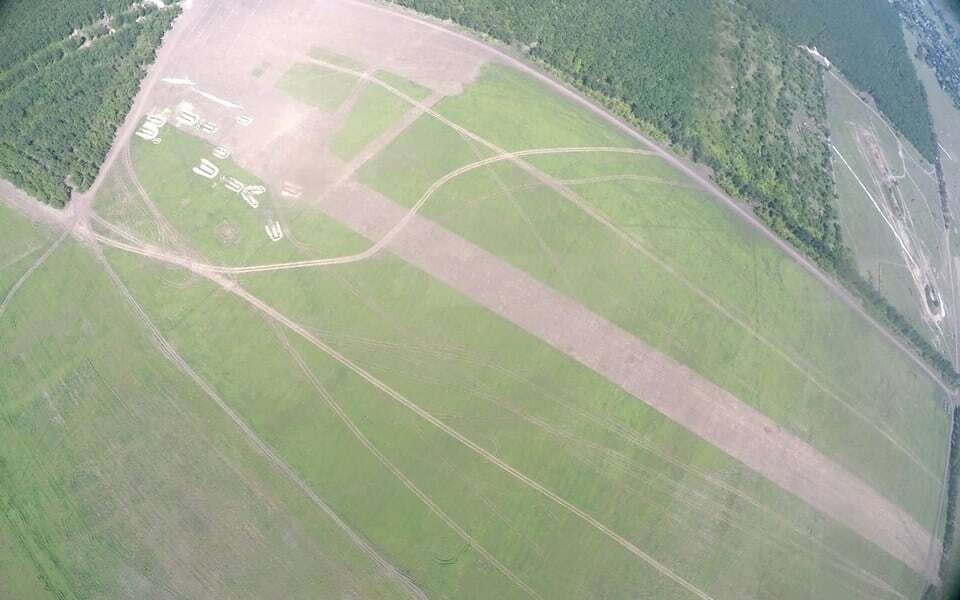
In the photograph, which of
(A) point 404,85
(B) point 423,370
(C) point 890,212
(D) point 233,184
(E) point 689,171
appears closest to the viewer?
(B) point 423,370

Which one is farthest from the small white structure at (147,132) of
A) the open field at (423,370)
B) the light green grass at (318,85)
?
the light green grass at (318,85)

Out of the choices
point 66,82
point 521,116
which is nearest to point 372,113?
point 521,116

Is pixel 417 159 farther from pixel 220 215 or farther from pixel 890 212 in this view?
pixel 890 212

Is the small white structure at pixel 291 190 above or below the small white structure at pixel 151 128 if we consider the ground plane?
above

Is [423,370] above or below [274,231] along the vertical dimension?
above

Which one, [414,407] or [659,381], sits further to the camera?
[659,381]

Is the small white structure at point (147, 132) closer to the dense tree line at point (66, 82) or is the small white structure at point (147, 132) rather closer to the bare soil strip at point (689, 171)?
the dense tree line at point (66, 82)

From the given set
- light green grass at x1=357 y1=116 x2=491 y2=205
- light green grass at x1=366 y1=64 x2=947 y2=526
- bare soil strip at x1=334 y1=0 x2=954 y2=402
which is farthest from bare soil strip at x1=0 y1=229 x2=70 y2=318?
bare soil strip at x1=334 y1=0 x2=954 y2=402
